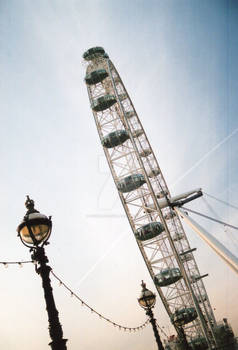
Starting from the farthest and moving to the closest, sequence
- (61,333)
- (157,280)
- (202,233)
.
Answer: (157,280), (202,233), (61,333)

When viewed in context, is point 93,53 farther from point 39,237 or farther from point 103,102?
point 39,237

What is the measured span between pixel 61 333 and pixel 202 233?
7269 mm

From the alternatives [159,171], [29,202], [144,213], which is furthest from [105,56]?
[29,202]

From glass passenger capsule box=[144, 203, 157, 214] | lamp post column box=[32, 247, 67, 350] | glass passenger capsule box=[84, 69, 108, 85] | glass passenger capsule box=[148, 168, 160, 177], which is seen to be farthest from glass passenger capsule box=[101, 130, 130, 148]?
lamp post column box=[32, 247, 67, 350]

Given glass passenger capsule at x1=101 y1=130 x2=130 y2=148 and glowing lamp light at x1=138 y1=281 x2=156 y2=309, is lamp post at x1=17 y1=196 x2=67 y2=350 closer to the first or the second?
glowing lamp light at x1=138 y1=281 x2=156 y2=309

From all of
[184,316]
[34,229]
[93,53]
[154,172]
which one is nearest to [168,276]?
[184,316]

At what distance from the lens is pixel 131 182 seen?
17.3 metres

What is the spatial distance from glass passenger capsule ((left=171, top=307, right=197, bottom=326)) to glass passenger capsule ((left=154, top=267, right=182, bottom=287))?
245 centimetres

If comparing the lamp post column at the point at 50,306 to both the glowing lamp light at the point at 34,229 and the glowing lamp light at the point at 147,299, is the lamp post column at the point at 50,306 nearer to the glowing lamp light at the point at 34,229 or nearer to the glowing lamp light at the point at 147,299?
the glowing lamp light at the point at 34,229

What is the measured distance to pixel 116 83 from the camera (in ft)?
70.6

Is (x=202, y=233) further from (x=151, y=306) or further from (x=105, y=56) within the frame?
(x=105, y=56)

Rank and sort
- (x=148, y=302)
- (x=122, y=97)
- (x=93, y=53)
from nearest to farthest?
(x=148, y=302) → (x=122, y=97) → (x=93, y=53)

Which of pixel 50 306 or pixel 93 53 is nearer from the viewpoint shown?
pixel 50 306

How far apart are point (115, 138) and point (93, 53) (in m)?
9.00
